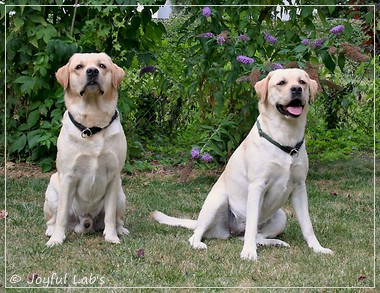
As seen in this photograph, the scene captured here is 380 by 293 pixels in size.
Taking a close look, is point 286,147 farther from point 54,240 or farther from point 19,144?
point 19,144

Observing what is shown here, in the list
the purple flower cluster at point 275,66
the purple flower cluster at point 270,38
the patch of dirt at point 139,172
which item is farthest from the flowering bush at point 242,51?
the patch of dirt at point 139,172

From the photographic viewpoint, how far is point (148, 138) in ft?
23.0

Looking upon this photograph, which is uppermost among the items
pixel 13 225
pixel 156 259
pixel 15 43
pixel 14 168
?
pixel 15 43

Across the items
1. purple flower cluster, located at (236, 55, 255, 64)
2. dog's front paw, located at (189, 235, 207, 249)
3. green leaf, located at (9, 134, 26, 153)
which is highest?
purple flower cluster, located at (236, 55, 255, 64)

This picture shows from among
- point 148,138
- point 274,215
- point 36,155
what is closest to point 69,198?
point 274,215

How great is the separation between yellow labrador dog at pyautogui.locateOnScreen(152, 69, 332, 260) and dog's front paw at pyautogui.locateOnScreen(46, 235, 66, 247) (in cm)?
80

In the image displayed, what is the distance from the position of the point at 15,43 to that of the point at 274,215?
3.42 m

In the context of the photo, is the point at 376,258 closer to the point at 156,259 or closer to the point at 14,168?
the point at 156,259

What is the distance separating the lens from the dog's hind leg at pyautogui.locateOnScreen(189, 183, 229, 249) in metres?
3.83

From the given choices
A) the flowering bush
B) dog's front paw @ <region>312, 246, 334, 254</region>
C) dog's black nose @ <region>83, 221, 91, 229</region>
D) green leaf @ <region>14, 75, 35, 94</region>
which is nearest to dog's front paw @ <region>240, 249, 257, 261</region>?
dog's front paw @ <region>312, 246, 334, 254</region>

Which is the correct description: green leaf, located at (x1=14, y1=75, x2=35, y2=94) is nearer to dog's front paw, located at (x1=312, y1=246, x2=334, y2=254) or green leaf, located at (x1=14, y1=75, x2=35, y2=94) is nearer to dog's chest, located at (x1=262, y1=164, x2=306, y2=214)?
dog's chest, located at (x1=262, y1=164, x2=306, y2=214)

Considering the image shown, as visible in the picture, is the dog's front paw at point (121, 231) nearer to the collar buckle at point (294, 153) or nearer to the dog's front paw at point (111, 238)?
the dog's front paw at point (111, 238)

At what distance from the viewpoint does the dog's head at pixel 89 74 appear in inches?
148

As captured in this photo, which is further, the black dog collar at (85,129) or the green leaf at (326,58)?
the green leaf at (326,58)
